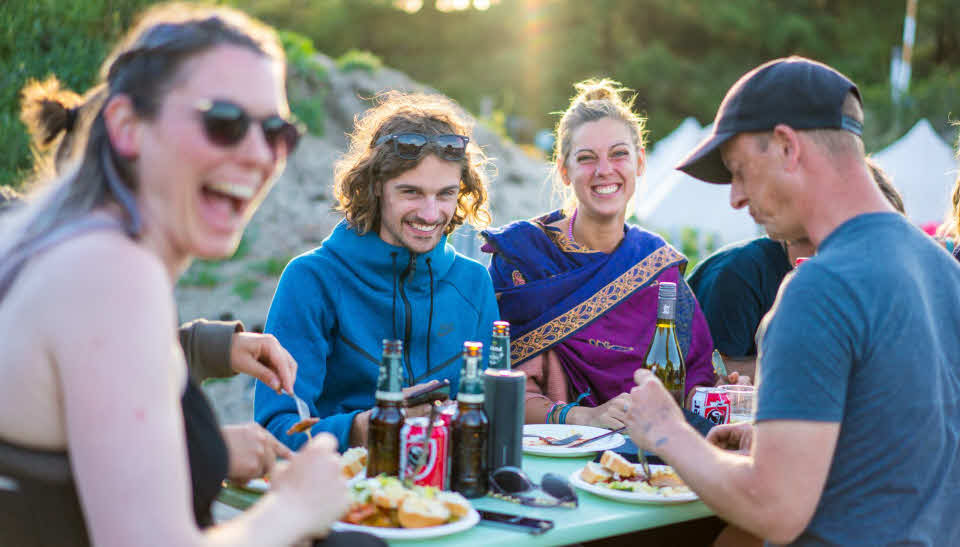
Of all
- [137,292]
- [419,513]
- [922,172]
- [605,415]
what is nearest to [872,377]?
[419,513]

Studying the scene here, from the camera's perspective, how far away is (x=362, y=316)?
10.0 ft

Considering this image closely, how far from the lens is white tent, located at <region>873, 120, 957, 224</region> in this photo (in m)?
14.4

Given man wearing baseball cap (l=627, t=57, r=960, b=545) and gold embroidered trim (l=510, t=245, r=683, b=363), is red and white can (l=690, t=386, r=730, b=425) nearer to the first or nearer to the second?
man wearing baseball cap (l=627, t=57, r=960, b=545)

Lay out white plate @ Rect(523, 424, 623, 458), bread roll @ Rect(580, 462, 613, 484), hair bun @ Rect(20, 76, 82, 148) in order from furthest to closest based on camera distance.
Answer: white plate @ Rect(523, 424, 623, 458)
bread roll @ Rect(580, 462, 613, 484)
hair bun @ Rect(20, 76, 82, 148)

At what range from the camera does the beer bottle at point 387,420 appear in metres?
2.00

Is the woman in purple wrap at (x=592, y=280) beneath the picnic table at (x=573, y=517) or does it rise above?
above

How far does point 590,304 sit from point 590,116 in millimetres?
859

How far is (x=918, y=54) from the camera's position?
111 ft

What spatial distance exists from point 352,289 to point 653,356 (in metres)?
1.08

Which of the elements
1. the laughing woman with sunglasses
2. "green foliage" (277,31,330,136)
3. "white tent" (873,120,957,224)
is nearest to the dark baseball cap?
the laughing woman with sunglasses

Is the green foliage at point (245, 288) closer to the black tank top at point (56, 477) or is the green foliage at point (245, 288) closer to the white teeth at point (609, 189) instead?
the white teeth at point (609, 189)

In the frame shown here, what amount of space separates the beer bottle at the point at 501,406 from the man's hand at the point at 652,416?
0.28 m

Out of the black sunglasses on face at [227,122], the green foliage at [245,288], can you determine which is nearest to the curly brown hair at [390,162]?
the black sunglasses on face at [227,122]

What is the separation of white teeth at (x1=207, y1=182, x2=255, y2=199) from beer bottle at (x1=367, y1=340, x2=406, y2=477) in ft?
2.04
